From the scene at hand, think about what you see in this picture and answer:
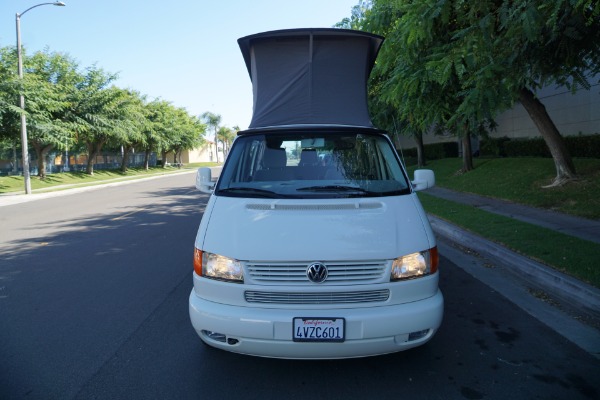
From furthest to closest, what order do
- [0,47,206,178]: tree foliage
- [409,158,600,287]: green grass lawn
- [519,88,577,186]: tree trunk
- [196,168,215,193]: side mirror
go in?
[0,47,206,178]: tree foliage, [519,88,577,186]: tree trunk, [409,158,600,287]: green grass lawn, [196,168,215,193]: side mirror

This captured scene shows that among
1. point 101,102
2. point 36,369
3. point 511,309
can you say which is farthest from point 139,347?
point 101,102

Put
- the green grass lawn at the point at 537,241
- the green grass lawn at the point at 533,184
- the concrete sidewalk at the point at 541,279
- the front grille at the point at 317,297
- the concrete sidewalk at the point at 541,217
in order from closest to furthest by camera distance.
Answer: the front grille at the point at 317,297 → the concrete sidewalk at the point at 541,279 → the green grass lawn at the point at 537,241 → the concrete sidewalk at the point at 541,217 → the green grass lawn at the point at 533,184

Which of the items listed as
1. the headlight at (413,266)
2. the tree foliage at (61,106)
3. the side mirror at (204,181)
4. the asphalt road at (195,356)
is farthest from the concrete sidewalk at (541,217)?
the tree foliage at (61,106)

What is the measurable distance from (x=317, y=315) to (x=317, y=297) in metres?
0.13

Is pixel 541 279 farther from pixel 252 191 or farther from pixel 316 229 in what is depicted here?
pixel 252 191

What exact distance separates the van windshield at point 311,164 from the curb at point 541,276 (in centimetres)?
243

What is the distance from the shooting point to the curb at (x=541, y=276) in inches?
174

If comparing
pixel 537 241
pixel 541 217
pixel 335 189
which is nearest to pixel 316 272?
pixel 335 189

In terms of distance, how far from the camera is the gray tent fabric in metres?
4.81

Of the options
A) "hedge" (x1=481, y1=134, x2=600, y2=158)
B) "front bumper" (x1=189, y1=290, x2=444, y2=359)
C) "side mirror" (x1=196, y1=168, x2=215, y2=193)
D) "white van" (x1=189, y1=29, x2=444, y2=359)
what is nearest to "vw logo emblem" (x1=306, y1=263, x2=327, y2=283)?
"white van" (x1=189, y1=29, x2=444, y2=359)

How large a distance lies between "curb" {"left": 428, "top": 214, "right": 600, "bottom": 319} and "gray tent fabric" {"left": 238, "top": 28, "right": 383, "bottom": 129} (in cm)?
283

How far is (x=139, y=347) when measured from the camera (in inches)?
147

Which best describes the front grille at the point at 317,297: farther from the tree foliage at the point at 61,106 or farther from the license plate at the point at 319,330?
the tree foliage at the point at 61,106

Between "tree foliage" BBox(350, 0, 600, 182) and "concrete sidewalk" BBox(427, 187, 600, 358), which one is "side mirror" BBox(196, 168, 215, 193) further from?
"tree foliage" BBox(350, 0, 600, 182)
